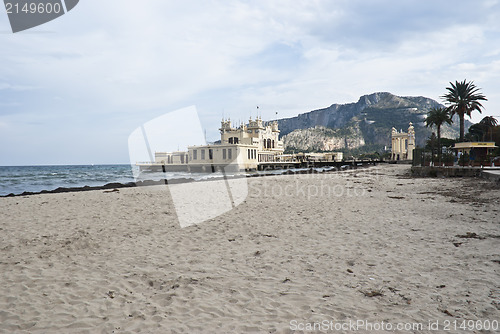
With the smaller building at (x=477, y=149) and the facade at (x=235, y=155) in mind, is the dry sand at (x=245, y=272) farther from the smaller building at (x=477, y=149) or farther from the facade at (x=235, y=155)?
the facade at (x=235, y=155)

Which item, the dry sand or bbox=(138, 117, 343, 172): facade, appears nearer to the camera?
the dry sand

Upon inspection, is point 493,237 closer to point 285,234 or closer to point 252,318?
point 285,234

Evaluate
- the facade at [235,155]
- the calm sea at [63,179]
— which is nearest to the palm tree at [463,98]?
the calm sea at [63,179]

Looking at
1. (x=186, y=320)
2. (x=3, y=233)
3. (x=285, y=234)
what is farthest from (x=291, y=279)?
(x=3, y=233)

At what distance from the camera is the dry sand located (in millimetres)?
3514

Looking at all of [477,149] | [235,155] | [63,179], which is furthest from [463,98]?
[63,179]

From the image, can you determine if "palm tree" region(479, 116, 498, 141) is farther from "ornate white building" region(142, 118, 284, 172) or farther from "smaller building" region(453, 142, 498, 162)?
"ornate white building" region(142, 118, 284, 172)

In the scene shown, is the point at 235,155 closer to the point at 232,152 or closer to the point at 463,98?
the point at 232,152

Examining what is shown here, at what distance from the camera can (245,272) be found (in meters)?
4.95

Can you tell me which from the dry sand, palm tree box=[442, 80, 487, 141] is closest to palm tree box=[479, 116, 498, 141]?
palm tree box=[442, 80, 487, 141]

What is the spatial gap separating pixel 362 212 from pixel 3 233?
10777 mm

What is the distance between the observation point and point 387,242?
6.48 metres

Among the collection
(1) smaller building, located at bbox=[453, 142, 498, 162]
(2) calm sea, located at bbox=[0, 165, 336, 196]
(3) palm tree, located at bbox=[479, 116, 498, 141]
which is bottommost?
(2) calm sea, located at bbox=[0, 165, 336, 196]

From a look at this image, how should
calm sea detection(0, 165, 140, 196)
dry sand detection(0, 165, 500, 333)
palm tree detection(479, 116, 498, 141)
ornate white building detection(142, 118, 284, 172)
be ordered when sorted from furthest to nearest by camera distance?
ornate white building detection(142, 118, 284, 172), palm tree detection(479, 116, 498, 141), calm sea detection(0, 165, 140, 196), dry sand detection(0, 165, 500, 333)
